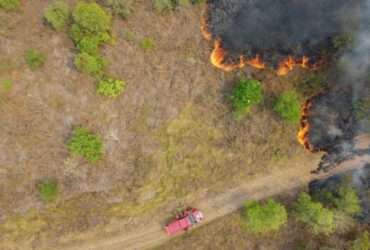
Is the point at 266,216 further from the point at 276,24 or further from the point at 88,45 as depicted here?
the point at 88,45

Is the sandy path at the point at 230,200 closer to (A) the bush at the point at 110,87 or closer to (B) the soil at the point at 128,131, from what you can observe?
(B) the soil at the point at 128,131

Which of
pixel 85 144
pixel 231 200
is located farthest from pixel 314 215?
pixel 85 144

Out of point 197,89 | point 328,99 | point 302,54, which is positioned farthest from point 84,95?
point 328,99

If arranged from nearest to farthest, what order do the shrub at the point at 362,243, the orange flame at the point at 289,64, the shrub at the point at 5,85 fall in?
the shrub at the point at 5,85
the shrub at the point at 362,243
the orange flame at the point at 289,64

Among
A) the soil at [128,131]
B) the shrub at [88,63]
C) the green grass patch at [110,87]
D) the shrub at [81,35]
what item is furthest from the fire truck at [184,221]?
the shrub at [81,35]

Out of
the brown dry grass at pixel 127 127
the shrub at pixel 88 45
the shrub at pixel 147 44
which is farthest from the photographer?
the shrub at pixel 147 44

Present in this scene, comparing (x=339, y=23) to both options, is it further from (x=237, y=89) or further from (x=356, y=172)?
(x=356, y=172)
